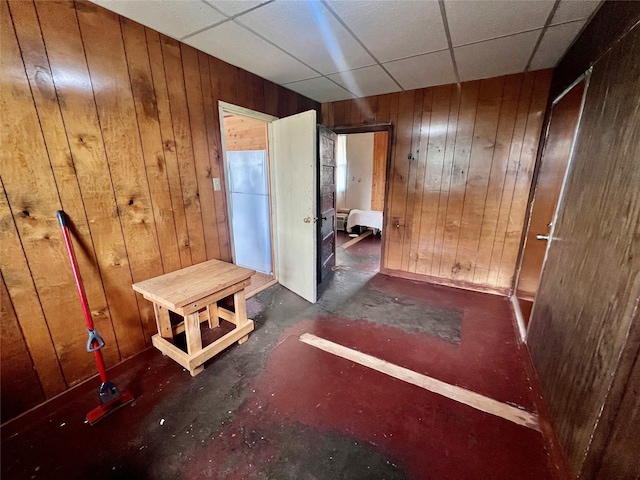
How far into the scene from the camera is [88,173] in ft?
5.24

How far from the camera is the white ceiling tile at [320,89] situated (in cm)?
280

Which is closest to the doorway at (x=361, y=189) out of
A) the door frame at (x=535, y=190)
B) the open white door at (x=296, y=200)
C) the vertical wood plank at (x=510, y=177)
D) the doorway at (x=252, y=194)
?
the doorway at (x=252, y=194)

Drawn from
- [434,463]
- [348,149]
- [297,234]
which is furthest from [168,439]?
[348,149]

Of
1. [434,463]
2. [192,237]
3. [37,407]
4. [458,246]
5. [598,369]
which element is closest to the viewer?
[598,369]

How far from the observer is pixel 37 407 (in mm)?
1533

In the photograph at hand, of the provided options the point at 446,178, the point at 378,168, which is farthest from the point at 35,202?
the point at 378,168

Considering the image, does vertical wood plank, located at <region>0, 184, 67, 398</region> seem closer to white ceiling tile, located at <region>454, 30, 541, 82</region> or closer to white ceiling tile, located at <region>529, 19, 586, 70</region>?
white ceiling tile, located at <region>454, 30, 541, 82</region>

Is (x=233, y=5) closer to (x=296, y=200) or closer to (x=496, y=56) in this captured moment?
(x=296, y=200)

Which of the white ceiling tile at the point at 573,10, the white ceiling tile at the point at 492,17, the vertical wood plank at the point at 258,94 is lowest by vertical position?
the vertical wood plank at the point at 258,94

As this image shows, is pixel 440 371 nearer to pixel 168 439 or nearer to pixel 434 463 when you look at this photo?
pixel 434 463

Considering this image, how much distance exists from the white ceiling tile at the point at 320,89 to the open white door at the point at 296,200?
514 mm

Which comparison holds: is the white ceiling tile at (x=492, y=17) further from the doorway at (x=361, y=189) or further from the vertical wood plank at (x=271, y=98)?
the doorway at (x=361, y=189)

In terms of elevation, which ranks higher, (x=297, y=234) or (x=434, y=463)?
(x=297, y=234)

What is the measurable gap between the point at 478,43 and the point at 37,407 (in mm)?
3850
